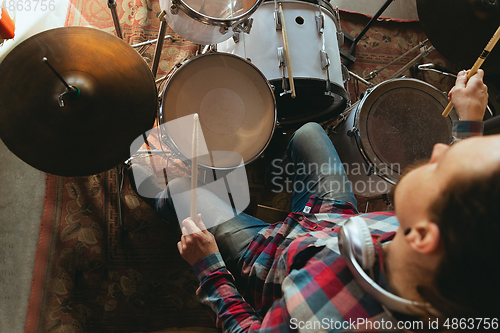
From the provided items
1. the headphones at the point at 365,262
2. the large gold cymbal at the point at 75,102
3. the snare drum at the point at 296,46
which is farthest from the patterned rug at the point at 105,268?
the headphones at the point at 365,262

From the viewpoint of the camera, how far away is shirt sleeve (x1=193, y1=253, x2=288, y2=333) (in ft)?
2.21

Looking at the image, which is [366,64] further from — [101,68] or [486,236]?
[486,236]

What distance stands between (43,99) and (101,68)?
181mm

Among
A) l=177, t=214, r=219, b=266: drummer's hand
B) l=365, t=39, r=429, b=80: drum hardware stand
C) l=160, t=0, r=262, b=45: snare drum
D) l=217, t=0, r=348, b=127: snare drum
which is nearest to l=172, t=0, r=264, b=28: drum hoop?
l=160, t=0, r=262, b=45: snare drum

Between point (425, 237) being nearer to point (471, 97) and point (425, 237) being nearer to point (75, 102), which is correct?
point (471, 97)

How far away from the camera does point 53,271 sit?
3.99ft

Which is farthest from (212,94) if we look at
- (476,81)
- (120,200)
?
(476,81)

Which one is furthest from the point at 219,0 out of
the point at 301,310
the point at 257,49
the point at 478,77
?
the point at 301,310

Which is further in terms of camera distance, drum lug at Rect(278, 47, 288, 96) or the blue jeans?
drum lug at Rect(278, 47, 288, 96)

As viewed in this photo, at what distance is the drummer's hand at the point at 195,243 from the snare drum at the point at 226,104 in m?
0.26

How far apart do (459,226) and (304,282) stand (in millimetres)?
282

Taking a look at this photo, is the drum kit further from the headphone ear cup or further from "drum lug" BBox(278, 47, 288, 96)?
the headphone ear cup

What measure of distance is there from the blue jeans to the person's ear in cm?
50

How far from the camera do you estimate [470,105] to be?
90 cm
